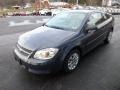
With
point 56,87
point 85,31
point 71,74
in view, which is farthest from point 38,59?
point 85,31

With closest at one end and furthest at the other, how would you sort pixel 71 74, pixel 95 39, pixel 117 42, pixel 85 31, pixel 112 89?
pixel 112 89 → pixel 71 74 → pixel 85 31 → pixel 95 39 → pixel 117 42

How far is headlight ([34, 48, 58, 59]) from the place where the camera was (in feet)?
12.1

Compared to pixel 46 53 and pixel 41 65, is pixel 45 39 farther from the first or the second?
pixel 41 65

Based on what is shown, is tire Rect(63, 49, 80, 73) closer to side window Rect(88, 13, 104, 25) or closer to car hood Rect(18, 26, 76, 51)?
car hood Rect(18, 26, 76, 51)

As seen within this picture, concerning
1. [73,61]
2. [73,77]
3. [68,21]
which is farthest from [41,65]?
[68,21]

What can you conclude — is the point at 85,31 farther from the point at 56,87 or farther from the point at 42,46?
the point at 56,87

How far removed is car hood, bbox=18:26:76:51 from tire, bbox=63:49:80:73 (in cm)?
43

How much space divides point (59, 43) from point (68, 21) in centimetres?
131

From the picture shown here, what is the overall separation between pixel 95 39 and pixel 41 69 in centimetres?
231

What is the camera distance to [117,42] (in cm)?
709

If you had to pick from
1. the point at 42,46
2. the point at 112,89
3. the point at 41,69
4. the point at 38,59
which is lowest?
the point at 112,89

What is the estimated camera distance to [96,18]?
543 centimetres

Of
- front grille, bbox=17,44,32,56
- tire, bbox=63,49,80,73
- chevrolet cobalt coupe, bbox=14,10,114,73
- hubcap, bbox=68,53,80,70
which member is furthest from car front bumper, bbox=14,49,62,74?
hubcap, bbox=68,53,80,70

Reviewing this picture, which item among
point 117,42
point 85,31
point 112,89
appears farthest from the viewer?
point 117,42
